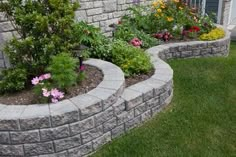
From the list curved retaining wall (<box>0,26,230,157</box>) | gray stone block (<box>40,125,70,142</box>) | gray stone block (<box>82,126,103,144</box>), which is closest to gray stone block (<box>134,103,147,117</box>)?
curved retaining wall (<box>0,26,230,157</box>)

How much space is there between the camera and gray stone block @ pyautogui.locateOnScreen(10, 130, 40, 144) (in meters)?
2.66

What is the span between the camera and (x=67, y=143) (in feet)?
9.29

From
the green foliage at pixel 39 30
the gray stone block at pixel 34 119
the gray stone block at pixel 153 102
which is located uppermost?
the green foliage at pixel 39 30

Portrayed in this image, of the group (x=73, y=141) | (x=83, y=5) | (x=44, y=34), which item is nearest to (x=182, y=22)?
(x=83, y=5)

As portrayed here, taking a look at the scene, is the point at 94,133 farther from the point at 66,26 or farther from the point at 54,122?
the point at 66,26

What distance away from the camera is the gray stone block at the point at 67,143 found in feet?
9.16

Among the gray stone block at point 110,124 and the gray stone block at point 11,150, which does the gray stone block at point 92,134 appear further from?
the gray stone block at point 11,150

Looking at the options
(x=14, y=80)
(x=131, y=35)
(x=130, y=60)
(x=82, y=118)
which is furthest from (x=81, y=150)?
(x=131, y=35)

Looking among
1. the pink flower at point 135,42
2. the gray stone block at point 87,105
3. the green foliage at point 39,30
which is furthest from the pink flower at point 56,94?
the pink flower at point 135,42

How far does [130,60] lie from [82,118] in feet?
4.73

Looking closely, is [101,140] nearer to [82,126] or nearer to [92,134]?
→ [92,134]

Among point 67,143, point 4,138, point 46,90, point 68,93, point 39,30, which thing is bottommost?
point 67,143

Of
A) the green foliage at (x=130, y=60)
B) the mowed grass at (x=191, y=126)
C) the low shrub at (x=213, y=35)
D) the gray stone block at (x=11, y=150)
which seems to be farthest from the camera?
the low shrub at (x=213, y=35)

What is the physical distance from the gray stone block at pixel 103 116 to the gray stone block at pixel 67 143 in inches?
9.2
